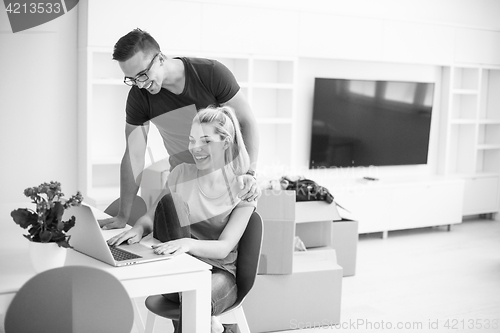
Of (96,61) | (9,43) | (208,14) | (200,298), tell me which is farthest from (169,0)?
(200,298)

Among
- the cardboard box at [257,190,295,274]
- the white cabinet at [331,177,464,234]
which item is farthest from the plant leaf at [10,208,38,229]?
the white cabinet at [331,177,464,234]

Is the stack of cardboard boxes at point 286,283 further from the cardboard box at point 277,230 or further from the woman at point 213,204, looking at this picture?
the woman at point 213,204

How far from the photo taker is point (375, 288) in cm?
368

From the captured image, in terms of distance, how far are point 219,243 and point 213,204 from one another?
0.21 meters

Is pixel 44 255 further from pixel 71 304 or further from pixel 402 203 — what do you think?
pixel 402 203

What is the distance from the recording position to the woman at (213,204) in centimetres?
201

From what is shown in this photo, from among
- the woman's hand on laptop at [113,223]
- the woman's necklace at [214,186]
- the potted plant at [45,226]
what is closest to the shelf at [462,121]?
the woman's necklace at [214,186]

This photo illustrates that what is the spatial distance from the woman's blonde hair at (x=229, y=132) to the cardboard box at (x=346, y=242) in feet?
5.76

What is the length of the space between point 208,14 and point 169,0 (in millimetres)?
298

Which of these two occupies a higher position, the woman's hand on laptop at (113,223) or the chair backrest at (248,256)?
the woman's hand on laptop at (113,223)

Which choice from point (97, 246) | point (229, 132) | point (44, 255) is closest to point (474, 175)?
point (229, 132)

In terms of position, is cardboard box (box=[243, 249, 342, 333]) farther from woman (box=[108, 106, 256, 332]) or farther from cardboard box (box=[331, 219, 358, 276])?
woman (box=[108, 106, 256, 332])

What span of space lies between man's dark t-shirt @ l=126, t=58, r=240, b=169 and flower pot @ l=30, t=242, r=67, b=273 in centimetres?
102

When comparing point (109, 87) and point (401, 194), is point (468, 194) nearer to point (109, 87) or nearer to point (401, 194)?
point (401, 194)
